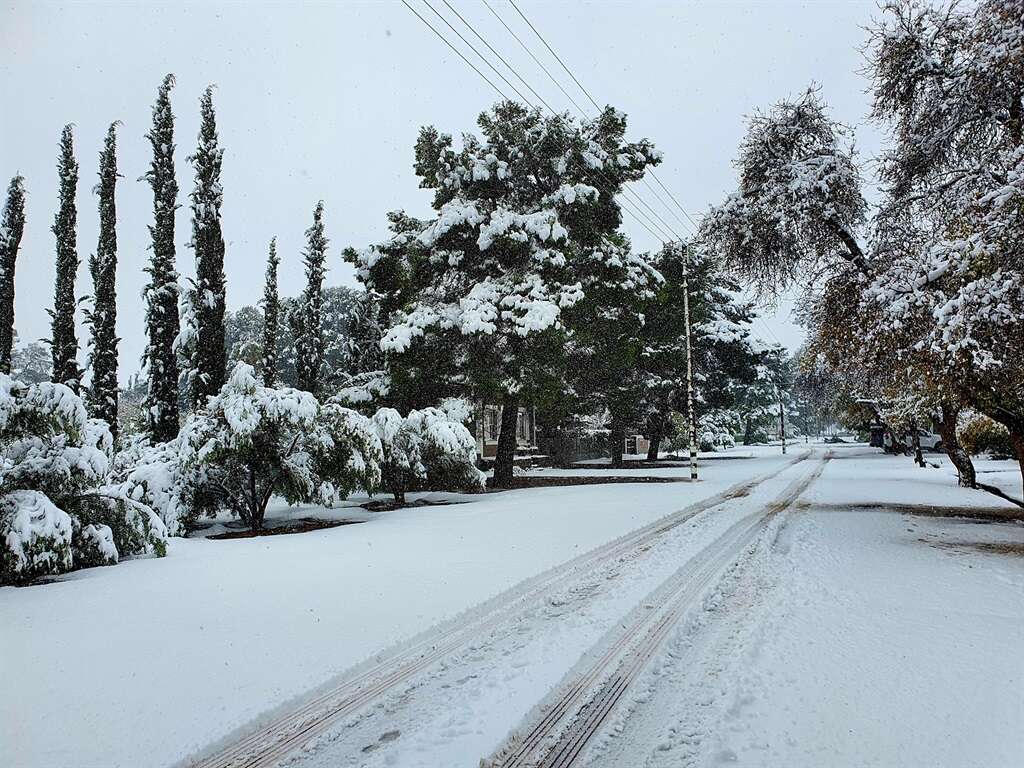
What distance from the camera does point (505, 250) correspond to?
1939 centimetres

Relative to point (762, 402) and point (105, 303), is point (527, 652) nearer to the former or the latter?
point (105, 303)

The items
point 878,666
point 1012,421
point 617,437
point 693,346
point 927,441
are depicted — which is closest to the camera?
point 878,666

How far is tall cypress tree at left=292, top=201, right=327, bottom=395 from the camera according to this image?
31.0 m

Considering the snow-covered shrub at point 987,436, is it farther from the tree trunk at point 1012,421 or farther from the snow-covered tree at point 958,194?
the snow-covered tree at point 958,194

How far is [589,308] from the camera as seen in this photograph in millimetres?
21406

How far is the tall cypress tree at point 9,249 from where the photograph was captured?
16047 mm

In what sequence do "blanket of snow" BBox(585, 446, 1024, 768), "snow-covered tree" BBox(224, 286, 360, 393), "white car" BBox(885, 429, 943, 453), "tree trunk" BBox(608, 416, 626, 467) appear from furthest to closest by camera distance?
"snow-covered tree" BBox(224, 286, 360, 393)
"white car" BBox(885, 429, 943, 453)
"tree trunk" BBox(608, 416, 626, 467)
"blanket of snow" BBox(585, 446, 1024, 768)

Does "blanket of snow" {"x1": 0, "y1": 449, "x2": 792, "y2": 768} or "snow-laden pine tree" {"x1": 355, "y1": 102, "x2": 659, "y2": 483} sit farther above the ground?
"snow-laden pine tree" {"x1": 355, "y1": 102, "x2": 659, "y2": 483}

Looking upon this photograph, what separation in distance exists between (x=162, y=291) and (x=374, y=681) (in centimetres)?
2091

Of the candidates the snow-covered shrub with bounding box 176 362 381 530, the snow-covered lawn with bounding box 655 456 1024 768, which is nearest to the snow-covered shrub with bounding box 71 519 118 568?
the snow-covered shrub with bounding box 176 362 381 530

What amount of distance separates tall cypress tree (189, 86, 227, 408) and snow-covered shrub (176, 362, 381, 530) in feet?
34.7

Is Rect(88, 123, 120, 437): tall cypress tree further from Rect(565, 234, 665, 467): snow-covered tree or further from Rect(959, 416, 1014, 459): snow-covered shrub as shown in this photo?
Rect(959, 416, 1014, 459): snow-covered shrub

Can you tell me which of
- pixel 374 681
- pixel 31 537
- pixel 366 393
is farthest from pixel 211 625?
pixel 366 393

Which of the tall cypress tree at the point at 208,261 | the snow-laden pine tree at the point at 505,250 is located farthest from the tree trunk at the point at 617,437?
the tall cypress tree at the point at 208,261
